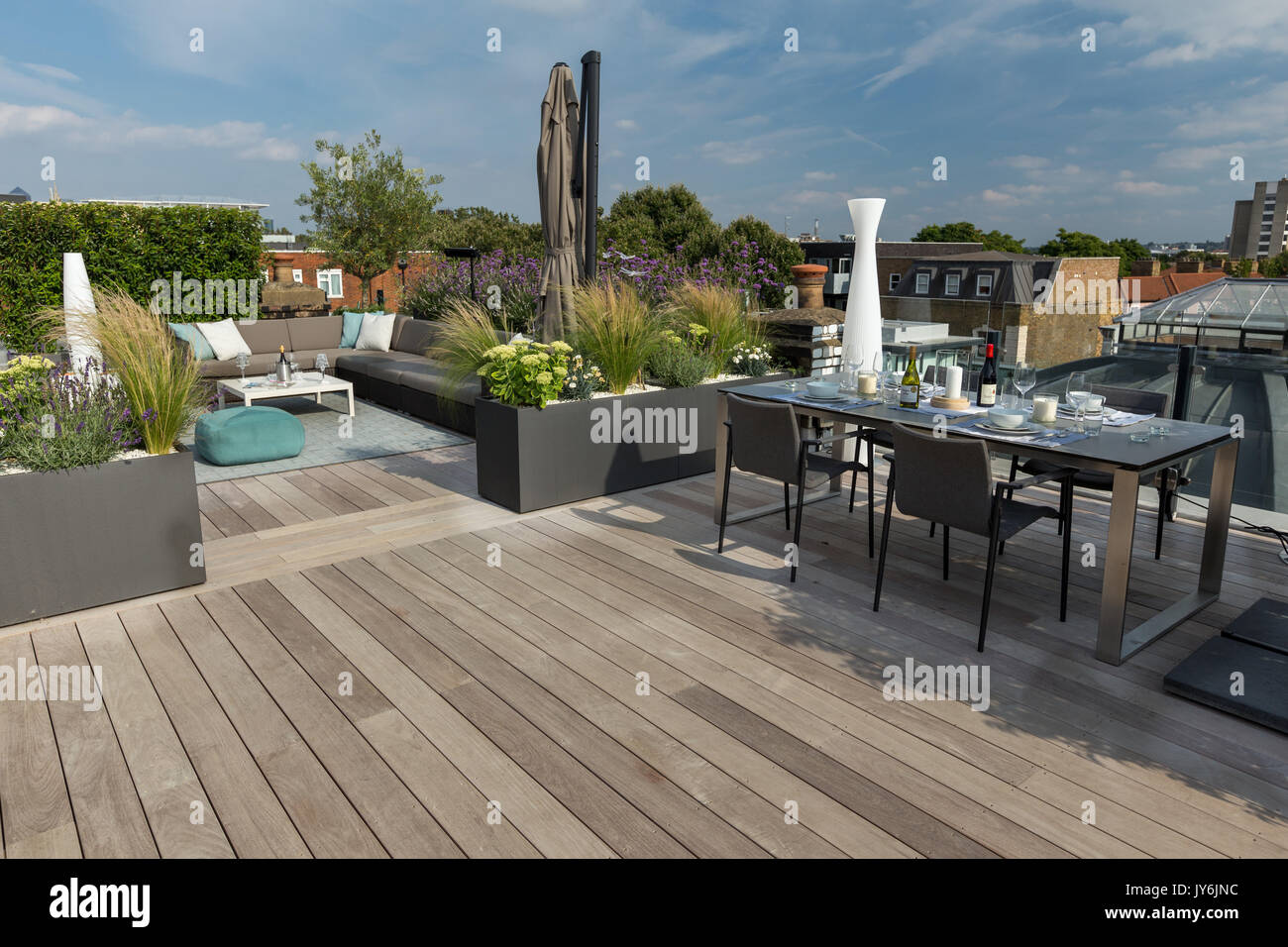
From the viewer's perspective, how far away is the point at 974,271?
34688 mm

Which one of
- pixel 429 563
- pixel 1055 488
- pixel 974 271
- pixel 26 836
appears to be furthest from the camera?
pixel 974 271

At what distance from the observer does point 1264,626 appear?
3.18 metres

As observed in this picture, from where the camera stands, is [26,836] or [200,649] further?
[200,649]

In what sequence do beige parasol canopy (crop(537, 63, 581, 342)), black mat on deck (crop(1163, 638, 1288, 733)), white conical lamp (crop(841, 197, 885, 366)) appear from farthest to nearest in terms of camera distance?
beige parasol canopy (crop(537, 63, 581, 342)) < white conical lamp (crop(841, 197, 885, 366)) < black mat on deck (crop(1163, 638, 1288, 733))

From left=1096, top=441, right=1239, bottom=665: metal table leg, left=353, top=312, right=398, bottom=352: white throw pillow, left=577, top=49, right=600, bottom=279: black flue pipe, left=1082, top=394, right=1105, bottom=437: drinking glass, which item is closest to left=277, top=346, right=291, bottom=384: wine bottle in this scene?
left=353, top=312, right=398, bottom=352: white throw pillow

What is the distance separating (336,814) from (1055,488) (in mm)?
4655

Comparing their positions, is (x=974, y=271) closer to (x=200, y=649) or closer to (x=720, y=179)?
(x=720, y=179)

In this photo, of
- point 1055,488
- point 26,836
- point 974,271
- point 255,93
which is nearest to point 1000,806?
point 26,836

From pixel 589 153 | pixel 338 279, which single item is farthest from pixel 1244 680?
pixel 338 279

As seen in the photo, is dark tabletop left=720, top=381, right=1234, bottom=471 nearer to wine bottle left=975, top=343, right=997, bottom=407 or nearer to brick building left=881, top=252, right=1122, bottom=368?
wine bottle left=975, top=343, right=997, bottom=407

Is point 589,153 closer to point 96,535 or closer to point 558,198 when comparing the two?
point 558,198

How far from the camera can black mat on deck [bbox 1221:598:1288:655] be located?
9.98 feet

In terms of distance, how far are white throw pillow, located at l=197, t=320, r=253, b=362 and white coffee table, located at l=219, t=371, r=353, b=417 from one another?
380mm

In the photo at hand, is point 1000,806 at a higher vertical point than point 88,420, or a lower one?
lower
